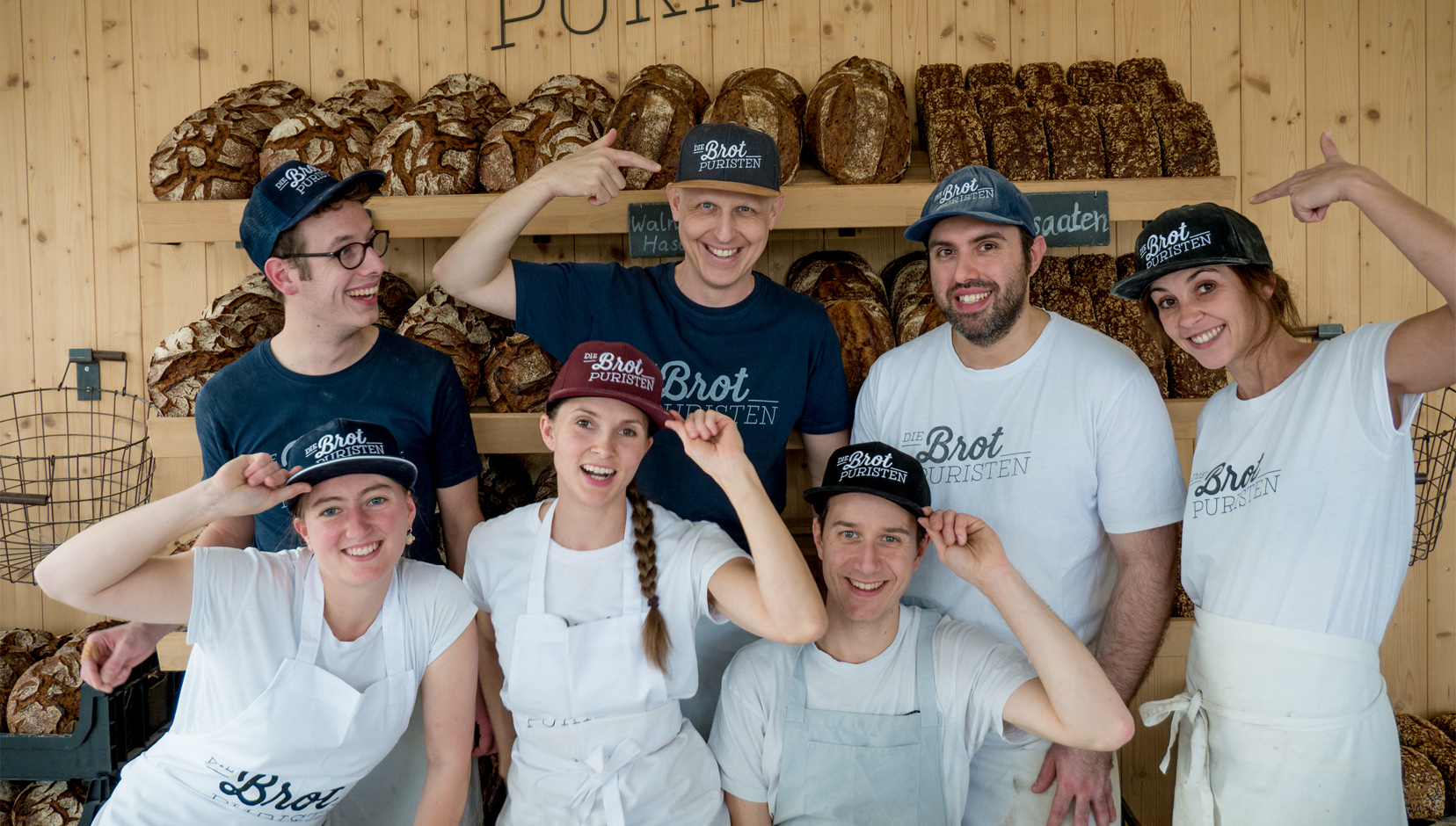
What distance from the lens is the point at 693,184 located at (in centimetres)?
216

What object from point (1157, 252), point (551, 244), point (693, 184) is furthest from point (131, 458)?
point (1157, 252)

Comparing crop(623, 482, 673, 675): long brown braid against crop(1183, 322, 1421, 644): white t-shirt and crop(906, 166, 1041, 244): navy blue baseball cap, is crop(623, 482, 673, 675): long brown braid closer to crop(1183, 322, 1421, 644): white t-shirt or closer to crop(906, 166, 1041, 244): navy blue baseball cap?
crop(906, 166, 1041, 244): navy blue baseball cap

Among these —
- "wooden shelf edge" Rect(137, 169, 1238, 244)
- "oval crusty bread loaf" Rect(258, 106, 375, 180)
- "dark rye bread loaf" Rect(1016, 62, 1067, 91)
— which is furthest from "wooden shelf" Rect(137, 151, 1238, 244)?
"dark rye bread loaf" Rect(1016, 62, 1067, 91)

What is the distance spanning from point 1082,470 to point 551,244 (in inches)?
79.6

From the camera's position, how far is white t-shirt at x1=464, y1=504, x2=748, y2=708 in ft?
6.12

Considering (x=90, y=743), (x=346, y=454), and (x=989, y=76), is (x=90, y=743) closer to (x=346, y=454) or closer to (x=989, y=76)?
(x=346, y=454)

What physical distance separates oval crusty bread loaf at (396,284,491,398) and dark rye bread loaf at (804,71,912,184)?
1144mm

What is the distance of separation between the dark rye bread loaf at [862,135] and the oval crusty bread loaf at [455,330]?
1144mm

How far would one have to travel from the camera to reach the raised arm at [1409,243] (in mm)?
1435

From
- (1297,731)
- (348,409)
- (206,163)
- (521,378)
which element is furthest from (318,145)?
(1297,731)

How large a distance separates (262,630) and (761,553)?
0.98 meters

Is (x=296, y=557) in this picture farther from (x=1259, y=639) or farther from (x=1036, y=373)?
(x=1259, y=639)

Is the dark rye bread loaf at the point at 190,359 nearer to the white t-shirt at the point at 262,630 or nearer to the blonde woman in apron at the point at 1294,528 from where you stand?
the white t-shirt at the point at 262,630

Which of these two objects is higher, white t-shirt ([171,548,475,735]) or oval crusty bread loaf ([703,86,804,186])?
oval crusty bread loaf ([703,86,804,186])
